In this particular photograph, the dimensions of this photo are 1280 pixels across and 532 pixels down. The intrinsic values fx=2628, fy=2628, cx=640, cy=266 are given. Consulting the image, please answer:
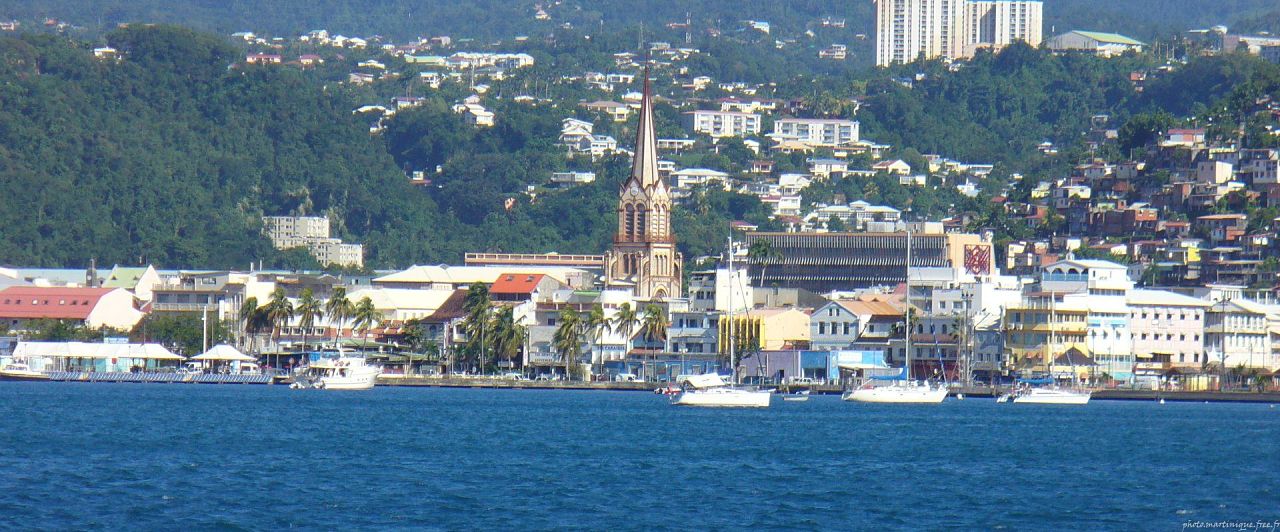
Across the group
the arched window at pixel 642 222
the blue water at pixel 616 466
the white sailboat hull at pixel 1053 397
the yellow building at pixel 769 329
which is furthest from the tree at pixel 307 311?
the white sailboat hull at pixel 1053 397

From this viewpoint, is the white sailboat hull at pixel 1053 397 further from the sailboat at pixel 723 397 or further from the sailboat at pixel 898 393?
the sailboat at pixel 723 397

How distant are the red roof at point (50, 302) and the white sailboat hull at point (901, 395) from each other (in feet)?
172

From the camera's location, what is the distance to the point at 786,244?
16275cm

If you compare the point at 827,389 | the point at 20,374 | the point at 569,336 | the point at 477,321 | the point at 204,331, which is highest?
the point at 477,321

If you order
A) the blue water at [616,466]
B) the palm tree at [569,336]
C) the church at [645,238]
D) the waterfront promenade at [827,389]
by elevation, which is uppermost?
the church at [645,238]

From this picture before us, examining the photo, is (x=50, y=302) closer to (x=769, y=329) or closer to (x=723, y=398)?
(x=769, y=329)

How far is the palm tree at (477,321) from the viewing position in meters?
128

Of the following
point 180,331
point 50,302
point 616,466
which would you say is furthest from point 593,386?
point 616,466

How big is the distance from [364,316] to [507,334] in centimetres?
942

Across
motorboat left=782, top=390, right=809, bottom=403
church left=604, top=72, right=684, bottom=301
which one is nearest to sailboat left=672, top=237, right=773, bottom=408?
motorboat left=782, top=390, right=809, bottom=403

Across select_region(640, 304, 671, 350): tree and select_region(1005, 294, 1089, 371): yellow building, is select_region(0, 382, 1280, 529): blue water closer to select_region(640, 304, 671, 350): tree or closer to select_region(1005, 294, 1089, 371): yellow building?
select_region(1005, 294, 1089, 371): yellow building

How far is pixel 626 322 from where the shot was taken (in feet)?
421

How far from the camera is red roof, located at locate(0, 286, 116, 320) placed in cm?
14288

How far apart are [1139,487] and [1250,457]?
434 inches
